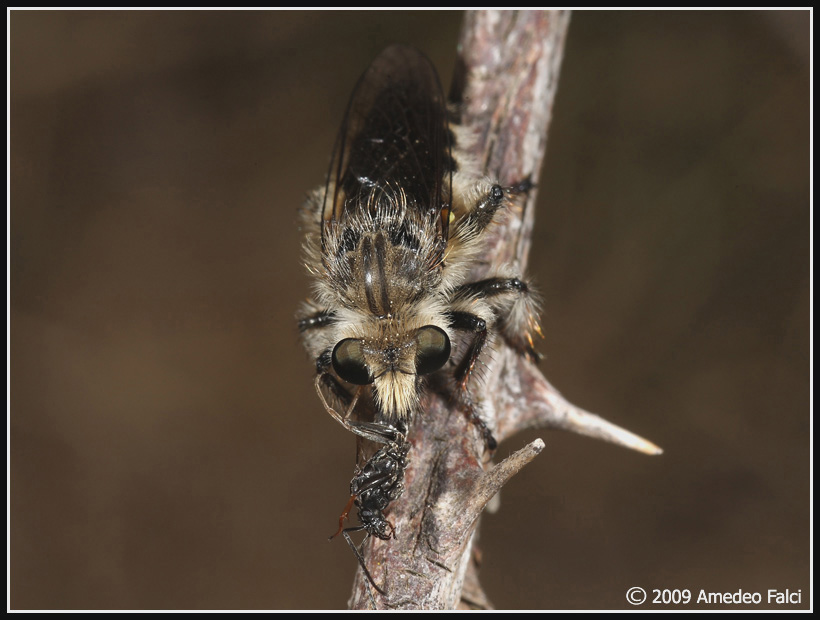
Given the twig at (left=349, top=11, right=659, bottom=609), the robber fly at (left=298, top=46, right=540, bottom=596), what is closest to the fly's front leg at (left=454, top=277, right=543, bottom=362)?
the robber fly at (left=298, top=46, right=540, bottom=596)

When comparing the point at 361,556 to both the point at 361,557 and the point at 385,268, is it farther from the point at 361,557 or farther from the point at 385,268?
the point at 385,268

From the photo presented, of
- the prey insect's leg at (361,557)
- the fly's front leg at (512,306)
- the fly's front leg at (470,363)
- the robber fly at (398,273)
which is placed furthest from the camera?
the fly's front leg at (512,306)

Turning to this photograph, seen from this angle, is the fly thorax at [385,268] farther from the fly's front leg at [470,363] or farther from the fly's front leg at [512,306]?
the fly's front leg at [512,306]

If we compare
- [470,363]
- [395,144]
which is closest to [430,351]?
[470,363]

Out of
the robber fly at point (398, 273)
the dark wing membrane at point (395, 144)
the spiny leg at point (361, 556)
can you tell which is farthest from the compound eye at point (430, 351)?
the spiny leg at point (361, 556)

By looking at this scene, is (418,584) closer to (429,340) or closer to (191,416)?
(429,340)

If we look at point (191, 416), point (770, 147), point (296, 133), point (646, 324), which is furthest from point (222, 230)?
point (770, 147)
